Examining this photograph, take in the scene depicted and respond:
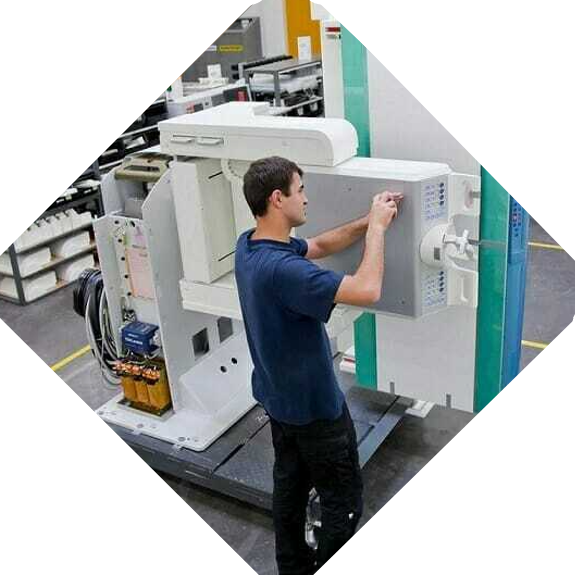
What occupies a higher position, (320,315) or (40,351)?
(320,315)

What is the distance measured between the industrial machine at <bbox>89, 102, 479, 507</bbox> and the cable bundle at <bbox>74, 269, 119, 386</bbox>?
20 mm

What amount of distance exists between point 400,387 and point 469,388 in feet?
1.31

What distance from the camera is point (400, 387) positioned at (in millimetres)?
4023

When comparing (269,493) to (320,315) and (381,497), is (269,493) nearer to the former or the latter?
(381,497)

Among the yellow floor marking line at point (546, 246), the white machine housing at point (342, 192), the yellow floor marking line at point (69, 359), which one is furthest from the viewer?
the yellow floor marking line at point (546, 246)

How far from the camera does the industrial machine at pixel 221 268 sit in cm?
314

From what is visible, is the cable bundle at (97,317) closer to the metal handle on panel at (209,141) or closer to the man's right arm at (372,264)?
the metal handle on panel at (209,141)

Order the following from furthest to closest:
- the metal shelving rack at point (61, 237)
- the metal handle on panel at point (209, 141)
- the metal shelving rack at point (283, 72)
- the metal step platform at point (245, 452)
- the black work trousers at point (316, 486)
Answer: the metal shelving rack at point (283, 72), the metal shelving rack at point (61, 237), the metal step platform at point (245, 452), the metal handle on panel at point (209, 141), the black work trousers at point (316, 486)

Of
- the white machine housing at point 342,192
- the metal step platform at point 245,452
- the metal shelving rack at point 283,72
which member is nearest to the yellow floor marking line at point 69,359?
the metal step platform at point 245,452

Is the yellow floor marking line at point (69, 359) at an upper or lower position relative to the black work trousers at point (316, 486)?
lower

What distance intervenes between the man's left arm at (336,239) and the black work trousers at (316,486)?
701 mm

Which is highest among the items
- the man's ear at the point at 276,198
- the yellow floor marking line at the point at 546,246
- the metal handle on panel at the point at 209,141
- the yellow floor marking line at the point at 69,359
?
the metal handle on panel at the point at 209,141

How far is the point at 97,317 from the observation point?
4473 millimetres

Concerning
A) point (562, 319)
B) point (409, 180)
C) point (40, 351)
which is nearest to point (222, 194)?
point (409, 180)
